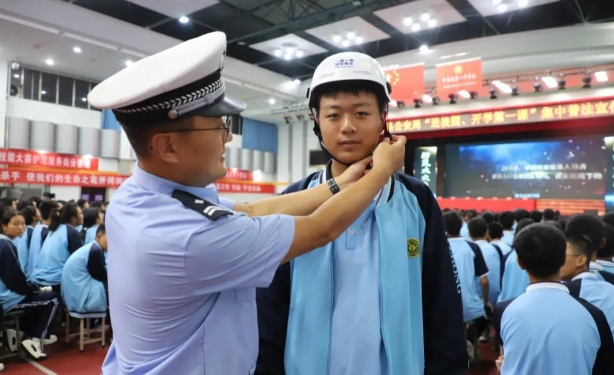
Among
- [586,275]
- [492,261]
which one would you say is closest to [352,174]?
[586,275]

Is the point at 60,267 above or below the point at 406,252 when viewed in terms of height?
below

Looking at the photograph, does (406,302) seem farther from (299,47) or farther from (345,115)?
(299,47)

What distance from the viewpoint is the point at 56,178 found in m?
12.9

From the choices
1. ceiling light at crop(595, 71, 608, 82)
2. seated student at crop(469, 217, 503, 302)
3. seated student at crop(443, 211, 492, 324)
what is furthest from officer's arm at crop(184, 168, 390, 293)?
ceiling light at crop(595, 71, 608, 82)

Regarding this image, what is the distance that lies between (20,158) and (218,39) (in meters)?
13.3

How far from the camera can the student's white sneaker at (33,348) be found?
173 inches

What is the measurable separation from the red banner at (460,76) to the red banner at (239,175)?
10325 mm

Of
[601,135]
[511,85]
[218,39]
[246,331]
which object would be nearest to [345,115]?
[218,39]

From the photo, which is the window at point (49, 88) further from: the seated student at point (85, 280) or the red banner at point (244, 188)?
the seated student at point (85, 280)

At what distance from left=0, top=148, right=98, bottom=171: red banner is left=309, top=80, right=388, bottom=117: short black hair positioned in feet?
42.9

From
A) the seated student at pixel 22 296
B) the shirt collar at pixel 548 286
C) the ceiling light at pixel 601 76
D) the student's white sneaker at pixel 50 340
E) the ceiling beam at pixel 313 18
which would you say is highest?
the ceiling beam at pixel 313 18

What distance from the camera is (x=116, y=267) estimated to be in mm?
1066

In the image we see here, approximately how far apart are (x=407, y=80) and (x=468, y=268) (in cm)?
618

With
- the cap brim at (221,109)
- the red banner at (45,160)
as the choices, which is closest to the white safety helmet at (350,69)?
the cap brim at (221,109)
